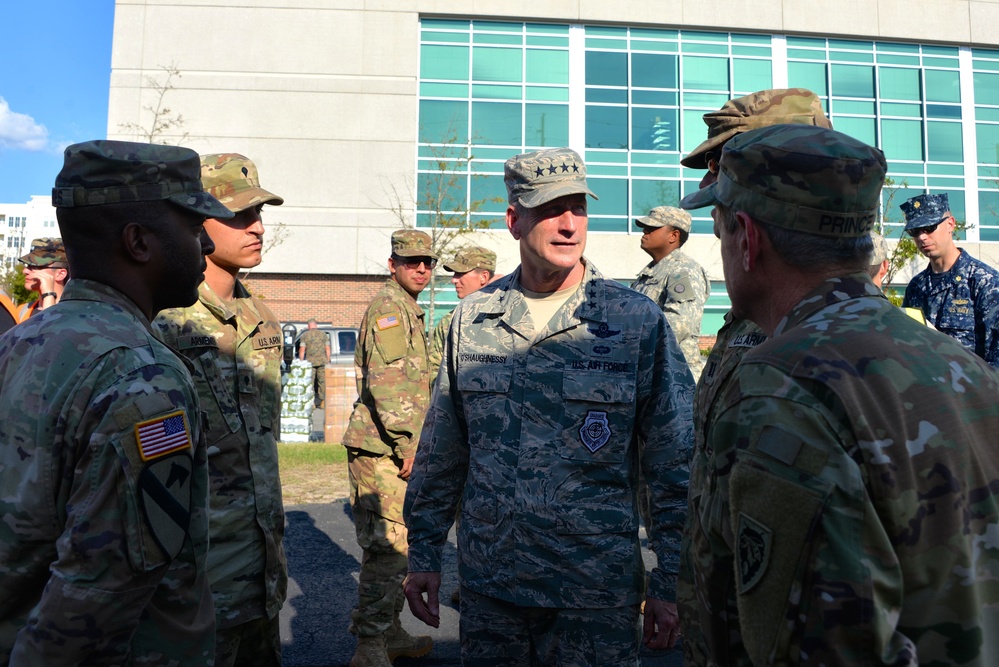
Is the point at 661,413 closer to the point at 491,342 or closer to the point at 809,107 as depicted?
the point at 491,342

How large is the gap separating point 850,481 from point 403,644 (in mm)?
4089

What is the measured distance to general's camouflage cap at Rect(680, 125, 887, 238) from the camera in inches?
62.2

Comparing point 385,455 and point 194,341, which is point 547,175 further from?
point 385,455

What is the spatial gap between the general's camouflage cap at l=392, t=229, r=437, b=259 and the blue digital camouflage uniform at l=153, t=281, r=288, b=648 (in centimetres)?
253

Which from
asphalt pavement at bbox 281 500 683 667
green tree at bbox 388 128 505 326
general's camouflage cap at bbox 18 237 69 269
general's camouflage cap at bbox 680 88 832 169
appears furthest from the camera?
green tree at bbox 388 128 505 326

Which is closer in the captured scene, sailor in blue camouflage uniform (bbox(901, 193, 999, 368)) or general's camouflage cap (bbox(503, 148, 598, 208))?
general's camouflage cap (bbox(503, 148, 598, 208))

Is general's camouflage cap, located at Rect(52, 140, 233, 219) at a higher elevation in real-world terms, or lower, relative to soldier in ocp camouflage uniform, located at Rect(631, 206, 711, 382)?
lower

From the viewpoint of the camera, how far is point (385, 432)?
5.16 metres

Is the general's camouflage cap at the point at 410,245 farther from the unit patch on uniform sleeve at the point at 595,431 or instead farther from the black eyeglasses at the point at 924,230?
the black eyeglasses at the point at 924,230

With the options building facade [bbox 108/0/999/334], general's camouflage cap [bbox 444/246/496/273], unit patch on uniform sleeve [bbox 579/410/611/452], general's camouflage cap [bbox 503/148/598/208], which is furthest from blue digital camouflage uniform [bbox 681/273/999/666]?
building facade [bbox 108/0/999/334]

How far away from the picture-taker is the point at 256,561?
304 centimetres

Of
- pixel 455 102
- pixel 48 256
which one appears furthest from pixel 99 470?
pixel 455 102

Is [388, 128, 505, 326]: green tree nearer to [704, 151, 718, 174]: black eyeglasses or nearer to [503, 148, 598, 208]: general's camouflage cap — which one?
[503, 148, 598, 208]: general's camouflage cap

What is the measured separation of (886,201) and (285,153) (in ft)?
66.0
